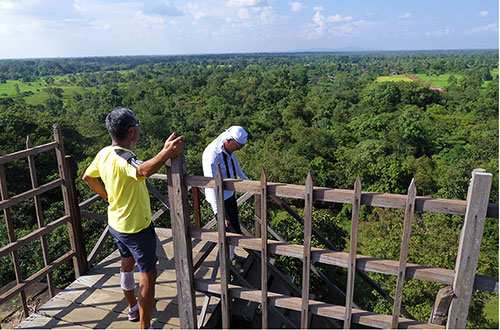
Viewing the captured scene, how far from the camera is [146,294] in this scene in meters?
2.82

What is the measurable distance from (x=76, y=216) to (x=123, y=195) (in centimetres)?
163

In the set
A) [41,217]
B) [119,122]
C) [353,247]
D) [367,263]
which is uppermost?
[119,122]

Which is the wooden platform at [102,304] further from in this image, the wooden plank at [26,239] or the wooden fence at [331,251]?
the wooden plank at [26,239]

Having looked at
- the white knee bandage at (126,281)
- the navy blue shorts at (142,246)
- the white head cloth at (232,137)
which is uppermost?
the white head cloth at (232,137)

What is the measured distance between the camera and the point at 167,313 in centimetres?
343

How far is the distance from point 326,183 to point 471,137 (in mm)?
13878

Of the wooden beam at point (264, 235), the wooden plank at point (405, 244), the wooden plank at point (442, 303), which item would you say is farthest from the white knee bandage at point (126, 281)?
the wooden plank at point (442, 303)

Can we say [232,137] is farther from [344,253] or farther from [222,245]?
[344,253]

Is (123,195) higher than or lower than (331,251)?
higher

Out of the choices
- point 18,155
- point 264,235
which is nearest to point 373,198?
point 264,235

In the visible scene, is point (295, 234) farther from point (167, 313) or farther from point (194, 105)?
point (194, 105)

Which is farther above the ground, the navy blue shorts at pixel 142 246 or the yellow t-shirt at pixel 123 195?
the yellow t-shirt at pixel 123 195

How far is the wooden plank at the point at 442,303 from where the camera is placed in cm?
229

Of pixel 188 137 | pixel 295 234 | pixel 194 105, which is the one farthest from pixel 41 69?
pixel 295 234
